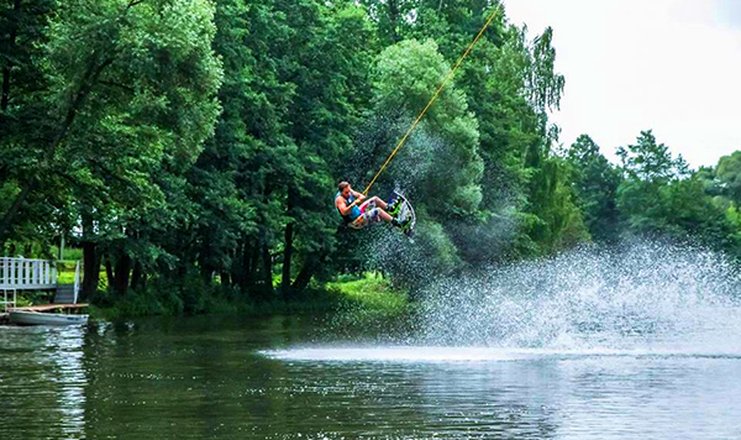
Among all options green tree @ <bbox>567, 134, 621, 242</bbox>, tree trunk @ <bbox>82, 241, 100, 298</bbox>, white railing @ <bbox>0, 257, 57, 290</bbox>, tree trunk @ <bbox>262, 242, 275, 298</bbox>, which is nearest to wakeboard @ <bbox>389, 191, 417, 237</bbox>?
white railing @ <bbox>0, 257, 57, 290</bbox>

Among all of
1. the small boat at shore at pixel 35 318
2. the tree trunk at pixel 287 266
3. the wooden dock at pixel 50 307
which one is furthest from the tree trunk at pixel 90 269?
the tree trunk at pixel 287 266

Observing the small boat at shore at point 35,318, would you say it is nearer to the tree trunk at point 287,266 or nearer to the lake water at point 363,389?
the lake water at point 363,389

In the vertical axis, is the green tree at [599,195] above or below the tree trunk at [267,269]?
above

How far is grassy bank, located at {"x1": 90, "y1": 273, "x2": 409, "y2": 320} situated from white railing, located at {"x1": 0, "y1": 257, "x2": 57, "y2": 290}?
1999mm

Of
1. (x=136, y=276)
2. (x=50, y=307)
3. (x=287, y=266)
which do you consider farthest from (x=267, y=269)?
(x=50, y=307)

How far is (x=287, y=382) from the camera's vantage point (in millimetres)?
24391

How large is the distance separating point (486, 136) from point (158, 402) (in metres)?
52.5

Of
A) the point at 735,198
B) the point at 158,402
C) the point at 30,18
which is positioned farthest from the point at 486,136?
the point at 735,198

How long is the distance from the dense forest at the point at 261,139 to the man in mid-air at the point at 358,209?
311 inches

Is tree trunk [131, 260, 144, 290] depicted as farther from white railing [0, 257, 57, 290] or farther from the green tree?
the green tree

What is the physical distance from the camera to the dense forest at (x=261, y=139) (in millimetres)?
37312

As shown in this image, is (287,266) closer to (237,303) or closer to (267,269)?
(267,269)

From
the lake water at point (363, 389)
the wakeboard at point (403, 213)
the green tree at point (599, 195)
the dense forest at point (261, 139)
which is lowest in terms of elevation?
the lake water at point (363, 389)

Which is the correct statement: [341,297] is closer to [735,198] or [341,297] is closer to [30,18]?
A: [30,18]
